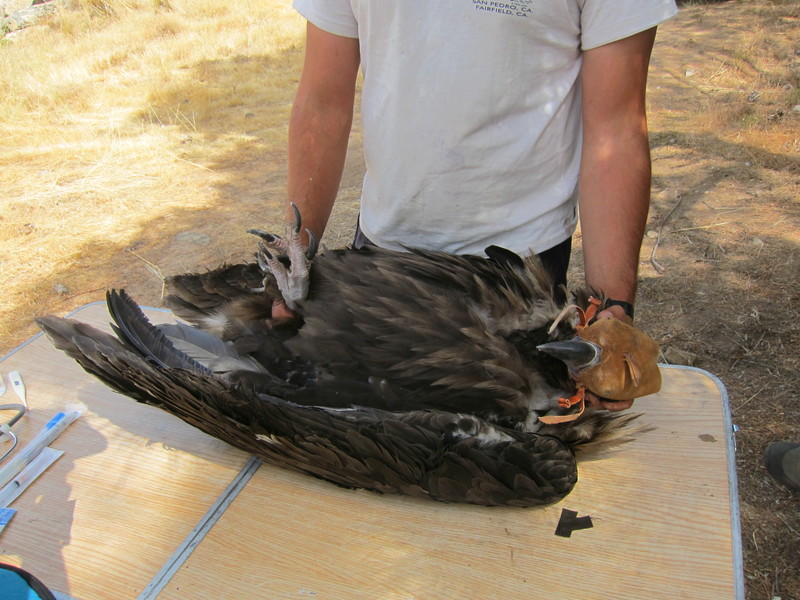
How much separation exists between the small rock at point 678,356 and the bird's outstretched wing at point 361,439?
2.21 metres

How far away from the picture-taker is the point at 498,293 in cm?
184

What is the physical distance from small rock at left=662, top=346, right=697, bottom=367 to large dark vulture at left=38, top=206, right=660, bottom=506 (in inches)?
71.9

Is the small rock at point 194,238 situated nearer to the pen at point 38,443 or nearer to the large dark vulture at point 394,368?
the pen at point 38,443

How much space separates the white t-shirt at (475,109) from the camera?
5.64 ft

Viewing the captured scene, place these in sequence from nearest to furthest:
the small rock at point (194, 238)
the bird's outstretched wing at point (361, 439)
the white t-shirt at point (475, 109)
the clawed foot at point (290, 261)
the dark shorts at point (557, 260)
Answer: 1. the bird's outstretched wing at point (361, 439)
2. the white t-shirt at point (475, 109)
3. the clawed foot at point (290, 261)
4. the dark shorts at point (557, 260)
5. the small rock at point (194, 238)

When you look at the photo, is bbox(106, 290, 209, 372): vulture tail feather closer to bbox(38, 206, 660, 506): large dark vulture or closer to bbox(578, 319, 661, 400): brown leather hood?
bbox(38, 206, 660, 506): large dark vulture

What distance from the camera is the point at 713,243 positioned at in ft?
15.2

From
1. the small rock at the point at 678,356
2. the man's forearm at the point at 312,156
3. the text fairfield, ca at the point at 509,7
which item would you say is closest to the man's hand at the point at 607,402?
the text fairfield, ca at the point at 509,7

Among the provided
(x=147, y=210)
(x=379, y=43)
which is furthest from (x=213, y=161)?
(x=379, y=43)

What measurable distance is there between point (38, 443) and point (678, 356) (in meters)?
3.23

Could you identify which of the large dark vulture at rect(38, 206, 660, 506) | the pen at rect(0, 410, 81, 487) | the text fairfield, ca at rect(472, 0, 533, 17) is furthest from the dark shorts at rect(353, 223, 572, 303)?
the pen at rect(0, 410, 81, 487)

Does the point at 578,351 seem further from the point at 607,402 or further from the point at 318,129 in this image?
the point at 318,129

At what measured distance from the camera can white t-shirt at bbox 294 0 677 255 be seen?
1.72 metres

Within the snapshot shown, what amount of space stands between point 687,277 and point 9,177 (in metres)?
6.75
